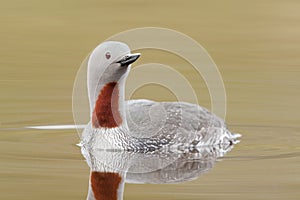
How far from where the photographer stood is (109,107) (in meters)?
11.1

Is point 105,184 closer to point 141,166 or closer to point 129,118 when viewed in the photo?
point 141,166

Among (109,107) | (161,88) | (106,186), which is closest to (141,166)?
(109,107)

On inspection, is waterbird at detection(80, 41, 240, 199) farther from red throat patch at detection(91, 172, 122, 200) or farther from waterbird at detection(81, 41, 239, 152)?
red throat patch at detection(91, 172, 122, 200)

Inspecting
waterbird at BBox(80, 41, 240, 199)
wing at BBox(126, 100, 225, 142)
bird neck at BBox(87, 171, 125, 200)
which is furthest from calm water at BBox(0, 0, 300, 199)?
wing at BBox(126, 100, 225, 142)

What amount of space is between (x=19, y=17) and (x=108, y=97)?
8.74 metres

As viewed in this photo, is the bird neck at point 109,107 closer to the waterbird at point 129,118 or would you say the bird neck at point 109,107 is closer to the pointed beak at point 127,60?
the waterbird at point 129,118

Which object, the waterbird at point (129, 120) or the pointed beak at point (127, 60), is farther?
the waterbird at point (129, 120)

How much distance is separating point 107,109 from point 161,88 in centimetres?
320

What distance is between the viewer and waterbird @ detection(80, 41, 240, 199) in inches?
429

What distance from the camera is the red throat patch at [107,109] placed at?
11.0m

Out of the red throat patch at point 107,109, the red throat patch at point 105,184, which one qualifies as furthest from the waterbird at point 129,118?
the red throat patch at point 105,184

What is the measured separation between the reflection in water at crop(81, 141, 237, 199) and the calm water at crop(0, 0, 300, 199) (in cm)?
12

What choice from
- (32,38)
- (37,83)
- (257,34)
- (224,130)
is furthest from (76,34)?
(224,130)

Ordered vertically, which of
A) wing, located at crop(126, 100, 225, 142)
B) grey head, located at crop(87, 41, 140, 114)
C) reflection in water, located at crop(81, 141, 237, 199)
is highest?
grey head, located at crop(87, 41, 140, 114)
